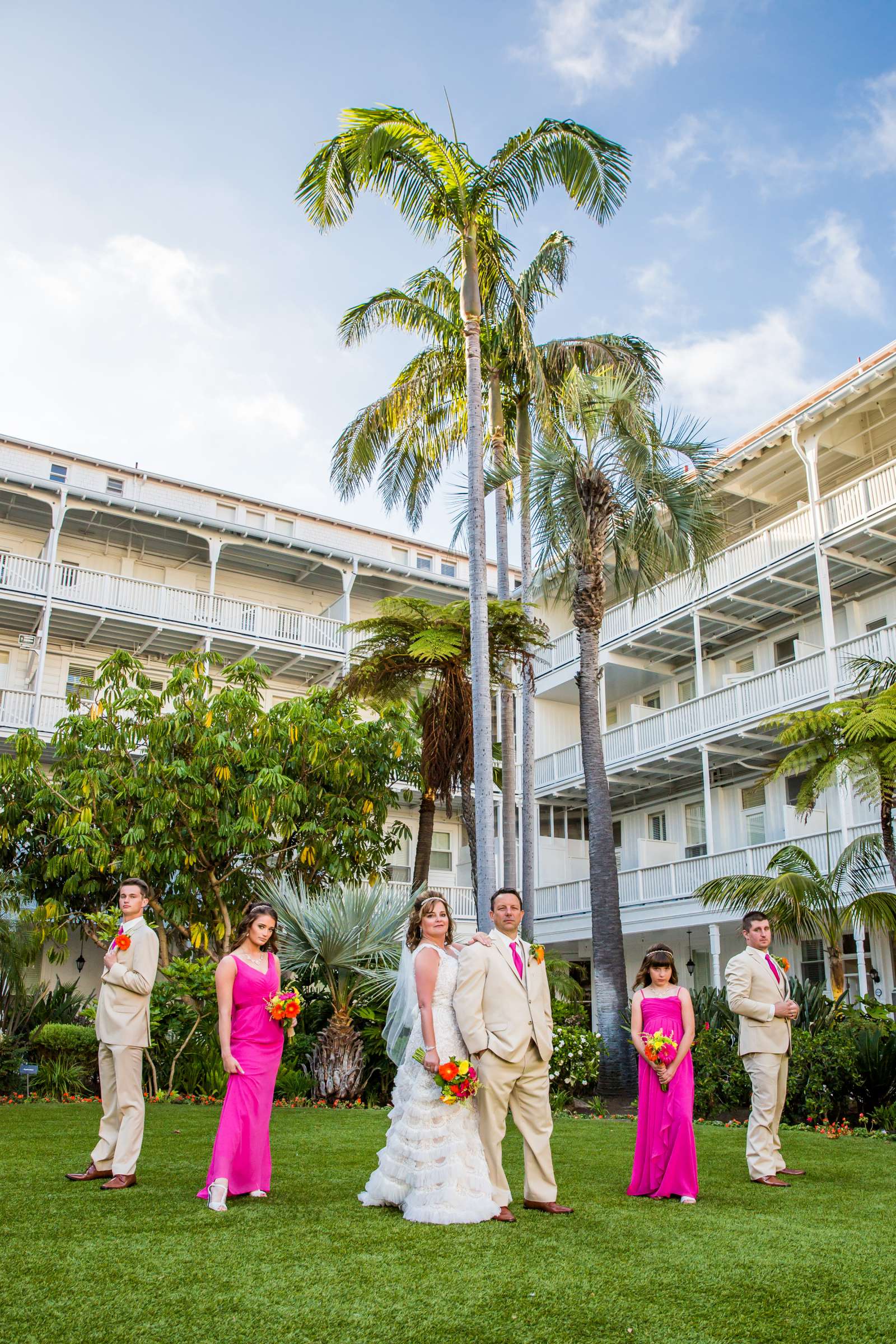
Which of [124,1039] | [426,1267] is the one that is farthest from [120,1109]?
[426,1267]

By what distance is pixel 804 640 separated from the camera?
22.1 m

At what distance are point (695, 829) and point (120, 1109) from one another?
2016cm

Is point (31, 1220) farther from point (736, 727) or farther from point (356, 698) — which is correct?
point (736, 727)

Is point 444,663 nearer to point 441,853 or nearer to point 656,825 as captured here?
point 441,853

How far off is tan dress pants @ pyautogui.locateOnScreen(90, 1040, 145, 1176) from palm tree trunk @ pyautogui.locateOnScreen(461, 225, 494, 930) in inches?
273

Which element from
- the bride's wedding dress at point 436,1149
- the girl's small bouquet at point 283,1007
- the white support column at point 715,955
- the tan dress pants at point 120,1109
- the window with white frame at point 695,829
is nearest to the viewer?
the bride's wedding dress at point 436,1149

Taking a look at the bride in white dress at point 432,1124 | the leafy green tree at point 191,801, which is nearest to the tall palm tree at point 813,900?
the leafy green tree at point 191,801

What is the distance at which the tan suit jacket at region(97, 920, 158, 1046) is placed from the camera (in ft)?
20.0

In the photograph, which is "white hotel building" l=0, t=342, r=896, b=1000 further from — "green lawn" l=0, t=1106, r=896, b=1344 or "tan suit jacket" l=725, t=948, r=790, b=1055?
"green lawn" l=0, t=1106, r=896, b=1344

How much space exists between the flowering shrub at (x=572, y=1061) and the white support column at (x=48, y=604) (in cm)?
1220

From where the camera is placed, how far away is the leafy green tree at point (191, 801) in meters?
15.2

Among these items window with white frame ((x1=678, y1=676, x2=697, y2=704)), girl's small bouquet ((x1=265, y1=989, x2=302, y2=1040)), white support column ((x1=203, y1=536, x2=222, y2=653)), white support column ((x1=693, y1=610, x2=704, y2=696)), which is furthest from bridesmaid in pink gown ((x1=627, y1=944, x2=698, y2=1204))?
window with white frame ((x1=678, y1=676, x2=697, y2=704))

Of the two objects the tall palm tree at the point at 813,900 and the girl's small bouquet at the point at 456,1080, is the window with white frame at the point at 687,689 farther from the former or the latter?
the girl's small bouquet at the point at 456,1080

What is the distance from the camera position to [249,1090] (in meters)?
5.69
